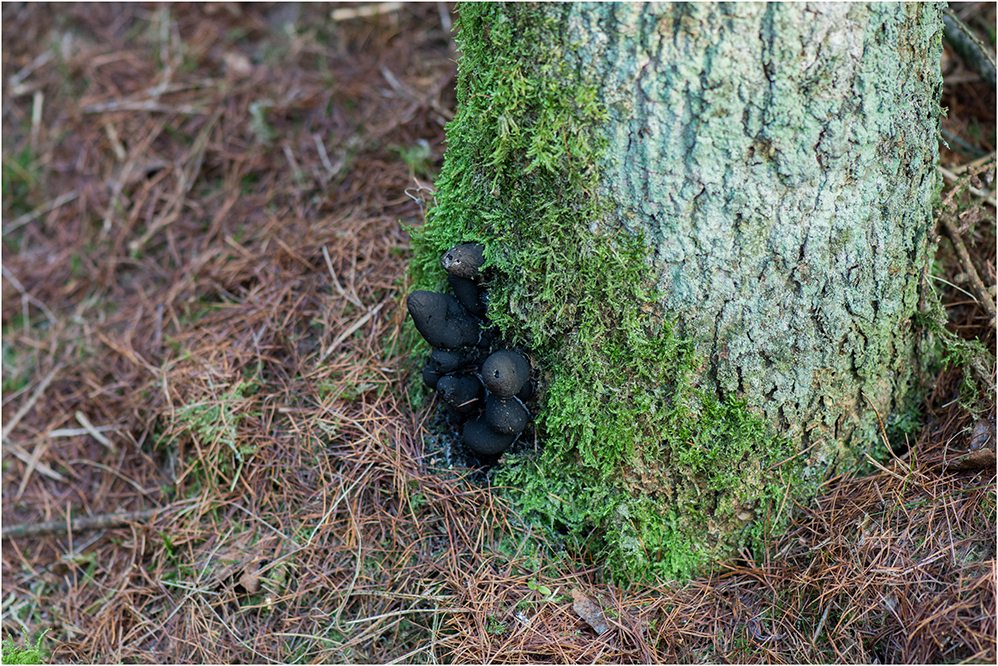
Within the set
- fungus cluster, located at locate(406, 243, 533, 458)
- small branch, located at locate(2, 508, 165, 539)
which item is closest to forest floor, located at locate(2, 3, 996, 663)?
small branch, located at locate(2, 508, 165, 539)

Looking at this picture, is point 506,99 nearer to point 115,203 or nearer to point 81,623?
point 81,623

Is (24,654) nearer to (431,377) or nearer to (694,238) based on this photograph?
(431,377)

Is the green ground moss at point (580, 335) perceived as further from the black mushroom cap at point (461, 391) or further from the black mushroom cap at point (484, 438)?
the black mushroom cap at point (461, 391)

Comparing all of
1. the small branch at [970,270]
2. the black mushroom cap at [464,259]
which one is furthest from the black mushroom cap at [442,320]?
the small branch at [970,270]

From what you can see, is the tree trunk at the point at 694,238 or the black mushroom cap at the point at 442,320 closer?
the tree trunk at the point at 694,238

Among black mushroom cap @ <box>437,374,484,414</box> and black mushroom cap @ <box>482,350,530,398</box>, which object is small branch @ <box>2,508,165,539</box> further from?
black mushroom cap @ <box>482,350,530,398</box>

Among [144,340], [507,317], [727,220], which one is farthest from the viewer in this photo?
[144,340]

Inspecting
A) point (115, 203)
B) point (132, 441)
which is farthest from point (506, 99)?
point (115, 203)
